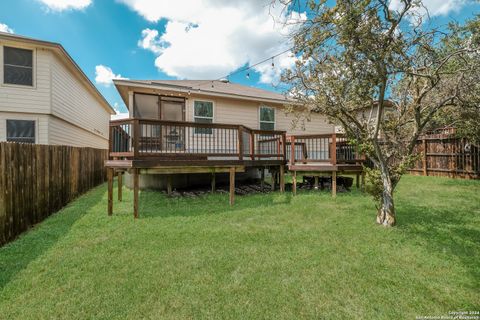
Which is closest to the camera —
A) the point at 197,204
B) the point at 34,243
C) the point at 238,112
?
the point at 34,243

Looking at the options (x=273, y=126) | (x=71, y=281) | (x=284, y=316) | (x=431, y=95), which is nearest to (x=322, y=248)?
(x=284, y=316)

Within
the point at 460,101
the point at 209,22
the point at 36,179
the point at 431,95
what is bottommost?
the point at 36,179

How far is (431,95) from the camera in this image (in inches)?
181

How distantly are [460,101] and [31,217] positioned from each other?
7.98 m

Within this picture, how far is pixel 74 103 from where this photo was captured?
11789mm

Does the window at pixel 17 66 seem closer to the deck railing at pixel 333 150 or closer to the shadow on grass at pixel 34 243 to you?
the shadow on grass at pixel 34 243

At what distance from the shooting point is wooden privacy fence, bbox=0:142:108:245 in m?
3.82

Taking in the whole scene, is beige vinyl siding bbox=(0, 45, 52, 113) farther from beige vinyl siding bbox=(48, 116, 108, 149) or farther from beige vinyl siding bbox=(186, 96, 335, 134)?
beige vinyl siding bbox=(186, 96, 335, 134)

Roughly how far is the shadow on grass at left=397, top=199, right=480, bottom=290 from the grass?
0.02 m

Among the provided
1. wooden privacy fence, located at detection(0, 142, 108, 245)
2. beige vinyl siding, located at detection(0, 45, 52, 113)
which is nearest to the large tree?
wooden privacy fence, located at detection(0, 142, 108, 245)

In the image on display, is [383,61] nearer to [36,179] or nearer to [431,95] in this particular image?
[431,95]

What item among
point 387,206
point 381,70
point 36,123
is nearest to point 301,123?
point 387,206

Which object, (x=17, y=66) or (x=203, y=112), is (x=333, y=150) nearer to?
(x=203, y=112)

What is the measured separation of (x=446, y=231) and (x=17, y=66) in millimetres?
13155
